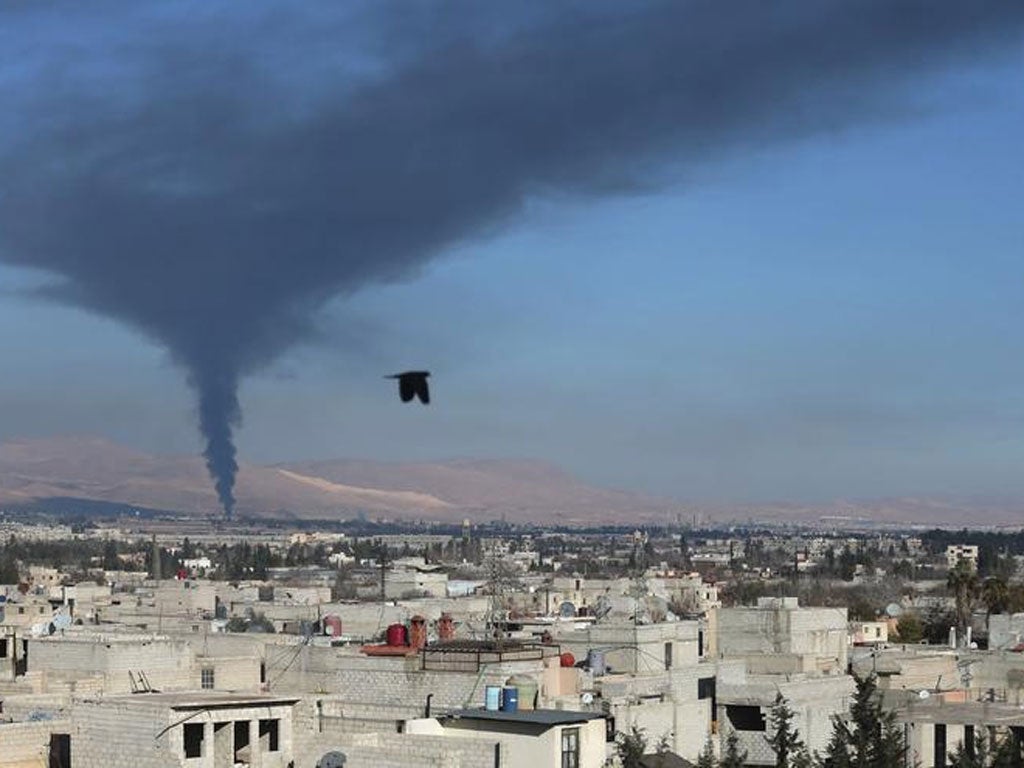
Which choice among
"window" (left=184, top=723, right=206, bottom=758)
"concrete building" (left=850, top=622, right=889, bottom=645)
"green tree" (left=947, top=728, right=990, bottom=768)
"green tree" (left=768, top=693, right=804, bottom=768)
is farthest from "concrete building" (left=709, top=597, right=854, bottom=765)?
"window" (left=184, top=723, right=206, bottom=758)

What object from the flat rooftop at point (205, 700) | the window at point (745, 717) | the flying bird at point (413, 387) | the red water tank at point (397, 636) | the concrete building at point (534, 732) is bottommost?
the window at point (745, 717)

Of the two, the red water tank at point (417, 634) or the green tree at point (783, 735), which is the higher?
the red water tank at point (417, 634)

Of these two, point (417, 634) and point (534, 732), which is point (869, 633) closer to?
point (417, 634)

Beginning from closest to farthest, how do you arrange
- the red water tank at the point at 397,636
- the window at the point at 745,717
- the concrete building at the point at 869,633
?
the window at the point at 745,717 < the red water tank at the point at 397,636 < the concrete building at the point at 869,633

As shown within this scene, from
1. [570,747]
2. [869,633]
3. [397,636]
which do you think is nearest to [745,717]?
[397,636]

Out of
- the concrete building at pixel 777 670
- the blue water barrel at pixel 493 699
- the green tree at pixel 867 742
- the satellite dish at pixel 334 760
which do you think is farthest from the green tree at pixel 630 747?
the concrete building at pixel 777 670

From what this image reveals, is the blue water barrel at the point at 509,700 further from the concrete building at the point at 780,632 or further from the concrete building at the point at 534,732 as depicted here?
the concrete building at the point at 780,632
